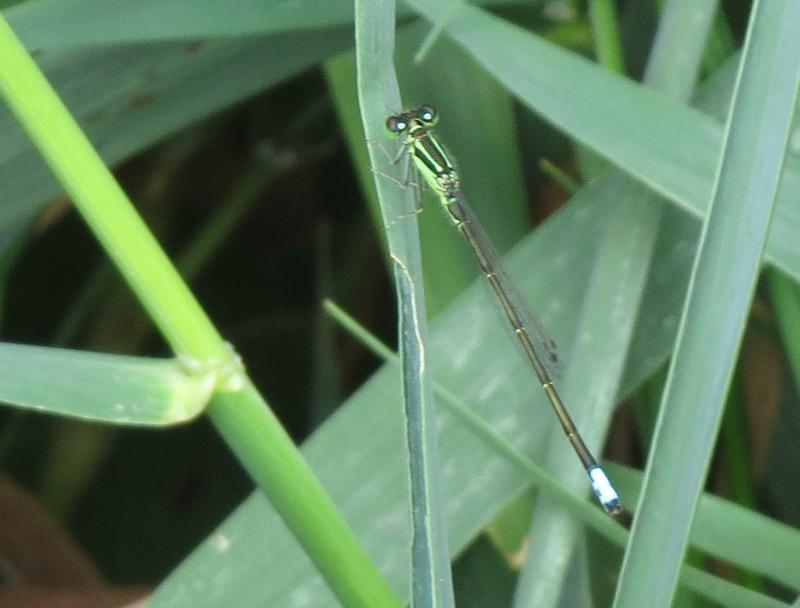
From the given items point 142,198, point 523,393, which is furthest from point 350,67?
point 142,198

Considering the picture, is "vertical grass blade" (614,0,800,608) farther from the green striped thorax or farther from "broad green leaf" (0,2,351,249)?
"broad green leaf" (0,2,351,249)

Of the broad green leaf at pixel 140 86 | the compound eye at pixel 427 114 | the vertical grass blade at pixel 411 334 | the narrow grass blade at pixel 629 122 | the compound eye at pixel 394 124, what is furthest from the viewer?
the compound eye at pixel 427 114

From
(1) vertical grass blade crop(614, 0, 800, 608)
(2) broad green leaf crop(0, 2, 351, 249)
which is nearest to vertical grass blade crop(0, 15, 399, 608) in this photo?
(1) vertical grass blade crop(614, 0, 800, 608)

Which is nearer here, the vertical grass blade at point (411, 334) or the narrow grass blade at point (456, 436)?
the vertical grass blade at point (411, 334)

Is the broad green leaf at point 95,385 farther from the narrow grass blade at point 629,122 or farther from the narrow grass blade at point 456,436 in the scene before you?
the narrow grass blade at point 629,122

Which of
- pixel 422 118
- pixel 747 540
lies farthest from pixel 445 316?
pixel 747 540

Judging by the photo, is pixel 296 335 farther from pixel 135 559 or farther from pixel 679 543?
pixel 679 543

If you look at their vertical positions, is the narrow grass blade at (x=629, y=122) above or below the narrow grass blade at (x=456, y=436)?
above

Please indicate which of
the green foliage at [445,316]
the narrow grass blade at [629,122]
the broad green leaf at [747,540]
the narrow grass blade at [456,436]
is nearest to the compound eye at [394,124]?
the green foliage at [445,316]
